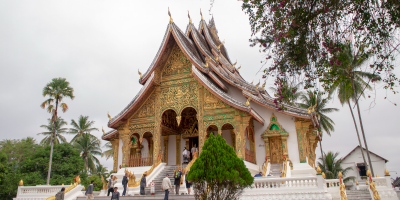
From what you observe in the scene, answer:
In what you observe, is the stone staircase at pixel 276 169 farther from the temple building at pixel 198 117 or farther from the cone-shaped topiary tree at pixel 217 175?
the cone-shaped topiary tree at pixel 217 175

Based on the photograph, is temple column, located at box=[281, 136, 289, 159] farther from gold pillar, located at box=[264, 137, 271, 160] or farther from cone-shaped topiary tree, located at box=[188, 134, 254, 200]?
cone-shaped topiary tree, located at box=[188, 134, 254, 200]

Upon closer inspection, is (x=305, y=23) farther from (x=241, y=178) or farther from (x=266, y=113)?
(x=266, y=113)

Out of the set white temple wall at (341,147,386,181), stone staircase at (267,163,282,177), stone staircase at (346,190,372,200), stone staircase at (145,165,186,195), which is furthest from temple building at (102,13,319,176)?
white temple wall at (341,147,386,181)

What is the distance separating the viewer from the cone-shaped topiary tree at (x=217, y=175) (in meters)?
5.89

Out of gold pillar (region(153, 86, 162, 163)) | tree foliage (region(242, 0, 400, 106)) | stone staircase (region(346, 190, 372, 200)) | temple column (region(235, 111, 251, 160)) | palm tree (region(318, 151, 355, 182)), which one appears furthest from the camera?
palm tree (region(318, 151, 355, 182))

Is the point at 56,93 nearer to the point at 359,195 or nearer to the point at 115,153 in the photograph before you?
the point at 115,153

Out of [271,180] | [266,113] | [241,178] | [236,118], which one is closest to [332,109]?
[266,113]

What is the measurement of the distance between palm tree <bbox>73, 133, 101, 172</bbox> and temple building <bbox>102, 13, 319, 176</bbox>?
20450 millimetres

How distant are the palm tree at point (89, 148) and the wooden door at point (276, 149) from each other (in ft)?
87.2

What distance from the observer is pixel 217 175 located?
19.2 ft

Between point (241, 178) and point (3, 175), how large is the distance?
17.0m

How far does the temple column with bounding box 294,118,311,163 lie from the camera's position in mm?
11975

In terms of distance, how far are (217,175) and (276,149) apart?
7613mm

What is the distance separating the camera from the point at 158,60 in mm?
13805
